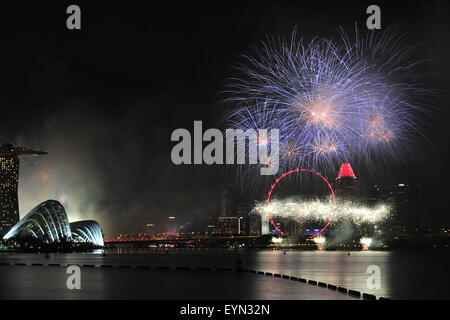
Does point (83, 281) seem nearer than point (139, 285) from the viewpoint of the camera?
No
